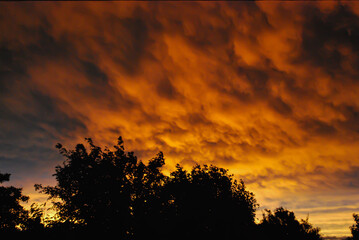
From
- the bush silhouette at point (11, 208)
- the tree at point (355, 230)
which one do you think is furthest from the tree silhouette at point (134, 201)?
the tree at point (355, 230)

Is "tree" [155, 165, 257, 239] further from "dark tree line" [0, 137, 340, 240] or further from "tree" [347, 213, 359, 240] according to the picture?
"tree" [347, 213, 359, 240]

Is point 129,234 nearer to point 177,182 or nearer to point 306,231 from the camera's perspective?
point 177,182

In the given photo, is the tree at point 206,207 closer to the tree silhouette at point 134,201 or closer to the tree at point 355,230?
the tree silhouette at point 134,201

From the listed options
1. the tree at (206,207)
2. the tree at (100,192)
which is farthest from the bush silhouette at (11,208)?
the tree at (206,207)

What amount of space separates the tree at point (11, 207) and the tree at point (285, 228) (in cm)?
4752

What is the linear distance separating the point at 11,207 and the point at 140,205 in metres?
29.1

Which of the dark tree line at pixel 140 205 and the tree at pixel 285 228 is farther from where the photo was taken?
the tree at pixel 285 228

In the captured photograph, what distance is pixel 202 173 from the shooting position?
136 ft

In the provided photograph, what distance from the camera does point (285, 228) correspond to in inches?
1626

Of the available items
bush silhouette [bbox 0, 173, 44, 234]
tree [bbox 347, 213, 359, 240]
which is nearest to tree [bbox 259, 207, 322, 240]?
tree [bbox 347, 213, 359, 240]

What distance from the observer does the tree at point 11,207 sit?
40750mm

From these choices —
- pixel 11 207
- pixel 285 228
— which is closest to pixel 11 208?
pixel 11 207

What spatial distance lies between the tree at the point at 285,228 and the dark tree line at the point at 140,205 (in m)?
0.17

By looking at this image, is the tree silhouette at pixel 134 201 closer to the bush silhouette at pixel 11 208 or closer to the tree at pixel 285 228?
the tree at pixel 285 228
